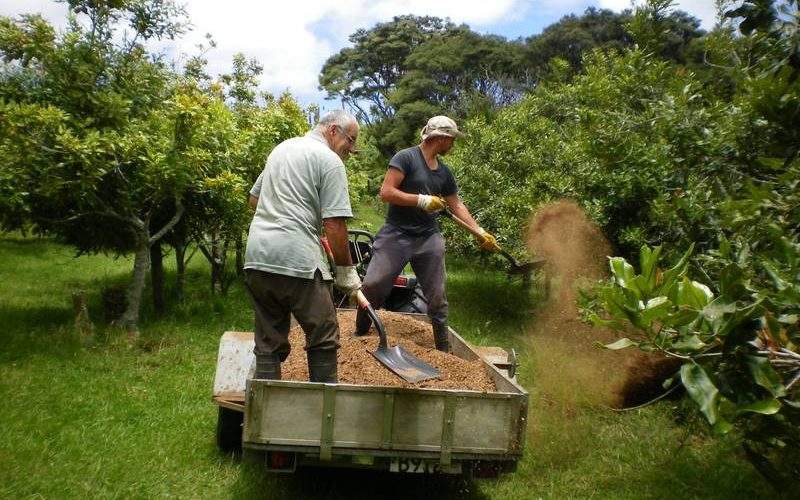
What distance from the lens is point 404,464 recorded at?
3.90 meters

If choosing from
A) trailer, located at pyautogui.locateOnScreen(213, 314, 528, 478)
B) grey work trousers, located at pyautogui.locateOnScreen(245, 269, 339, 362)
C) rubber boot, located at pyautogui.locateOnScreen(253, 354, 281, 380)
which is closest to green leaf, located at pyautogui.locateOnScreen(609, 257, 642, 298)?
trailer, located at pyautogui.locateOnScreen(213, 314, 528, 478)

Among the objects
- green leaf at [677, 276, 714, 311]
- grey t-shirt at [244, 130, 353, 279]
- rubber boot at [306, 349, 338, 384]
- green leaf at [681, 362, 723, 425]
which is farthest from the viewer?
rubber boot at [306, 349, 338, 384]

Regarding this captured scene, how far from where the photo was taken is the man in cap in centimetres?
559

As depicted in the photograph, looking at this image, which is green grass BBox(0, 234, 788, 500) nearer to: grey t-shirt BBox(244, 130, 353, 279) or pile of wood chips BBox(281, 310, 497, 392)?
pile of wood chips BBox(281, 310, 497, 392)

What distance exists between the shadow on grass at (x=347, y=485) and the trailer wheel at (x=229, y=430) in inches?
9.2

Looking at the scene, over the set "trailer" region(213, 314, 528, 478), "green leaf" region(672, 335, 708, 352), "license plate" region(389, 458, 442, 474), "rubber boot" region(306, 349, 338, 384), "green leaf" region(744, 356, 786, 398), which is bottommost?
"license plate" region(389, 458, 442, 474)

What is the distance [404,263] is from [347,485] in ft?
5.80

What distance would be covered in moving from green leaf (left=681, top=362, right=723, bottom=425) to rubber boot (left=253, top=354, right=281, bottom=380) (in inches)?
102

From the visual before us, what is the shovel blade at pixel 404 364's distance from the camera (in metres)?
4.61

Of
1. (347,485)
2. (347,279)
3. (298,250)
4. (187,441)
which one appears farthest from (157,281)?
(298,250)

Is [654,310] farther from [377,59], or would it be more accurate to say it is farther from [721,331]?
[377,59]

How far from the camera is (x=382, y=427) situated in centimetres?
381

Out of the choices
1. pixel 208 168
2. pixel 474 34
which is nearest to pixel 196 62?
pixel 208 168

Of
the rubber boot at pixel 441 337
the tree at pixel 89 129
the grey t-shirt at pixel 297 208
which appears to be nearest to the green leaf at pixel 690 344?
the grey t-shirt at pixel 297 208
